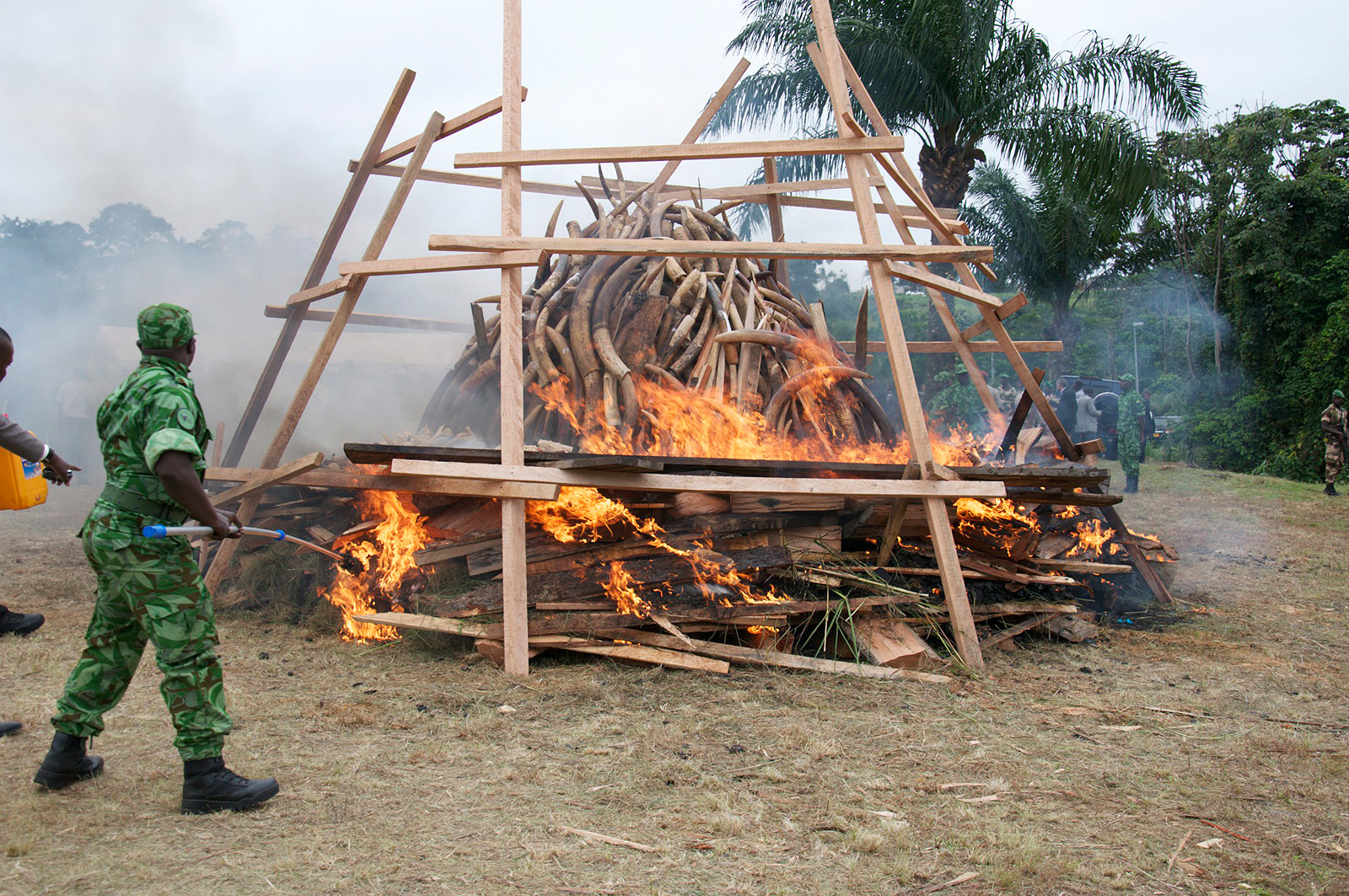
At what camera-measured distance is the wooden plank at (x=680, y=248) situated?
5375 millimetres

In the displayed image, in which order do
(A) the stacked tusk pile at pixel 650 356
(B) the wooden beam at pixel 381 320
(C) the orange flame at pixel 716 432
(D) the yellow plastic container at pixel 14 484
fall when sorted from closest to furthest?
(D) the yellow plastic container at pixel 14 484, (C) the orange flame at pixel 716 432, (A) the stacked tusk pile at pixel 650 356, (B) the wooden beam at pixel 381 320

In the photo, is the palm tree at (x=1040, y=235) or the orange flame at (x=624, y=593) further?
the palm tree at (x=1040, y=235)

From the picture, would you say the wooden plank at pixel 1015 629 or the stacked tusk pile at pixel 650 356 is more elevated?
the stacked tusk pile at pixel 650 356

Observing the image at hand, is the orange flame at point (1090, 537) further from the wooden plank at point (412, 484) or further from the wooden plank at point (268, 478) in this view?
the wooden plank at point (268, 478)

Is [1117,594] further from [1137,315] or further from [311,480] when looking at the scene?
[1137,315]

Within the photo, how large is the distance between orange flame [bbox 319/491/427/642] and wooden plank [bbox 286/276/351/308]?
1.54 metres

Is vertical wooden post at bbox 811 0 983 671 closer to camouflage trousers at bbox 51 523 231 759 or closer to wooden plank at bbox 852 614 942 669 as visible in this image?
wooden plank at bbox 852 614 942 669

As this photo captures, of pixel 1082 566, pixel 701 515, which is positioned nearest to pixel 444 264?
pixel 701 515

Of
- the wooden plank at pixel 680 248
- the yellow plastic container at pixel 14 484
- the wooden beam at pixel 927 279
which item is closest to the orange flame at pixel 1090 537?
the wooden beam at pixel 927 279

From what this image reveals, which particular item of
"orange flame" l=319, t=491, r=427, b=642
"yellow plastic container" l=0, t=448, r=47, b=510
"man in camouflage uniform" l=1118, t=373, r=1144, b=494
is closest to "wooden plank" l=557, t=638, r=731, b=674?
"orange flame" l=319, t=491, r=427, b=642

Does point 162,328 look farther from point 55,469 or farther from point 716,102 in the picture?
point 716,102

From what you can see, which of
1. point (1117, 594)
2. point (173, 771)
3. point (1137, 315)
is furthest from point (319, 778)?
point (1137, 315)

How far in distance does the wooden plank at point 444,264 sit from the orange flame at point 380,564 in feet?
5.49

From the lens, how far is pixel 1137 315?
3962 cm
